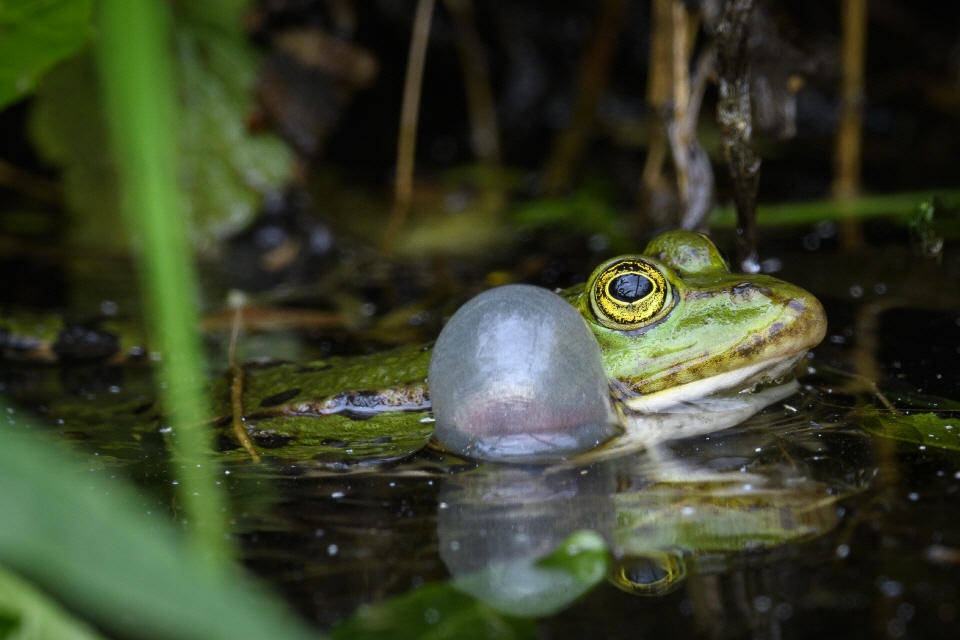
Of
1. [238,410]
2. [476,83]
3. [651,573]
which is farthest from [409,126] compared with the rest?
[651,573]

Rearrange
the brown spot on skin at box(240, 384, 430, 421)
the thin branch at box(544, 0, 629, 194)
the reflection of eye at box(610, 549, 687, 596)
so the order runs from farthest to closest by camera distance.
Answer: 1. the thin branch at box(544, 0, 629, 194)
2. the brown spot on skin at box(240, 384, 430, 421)
3. the reflection of eye at box(610, 549, 687, 596)

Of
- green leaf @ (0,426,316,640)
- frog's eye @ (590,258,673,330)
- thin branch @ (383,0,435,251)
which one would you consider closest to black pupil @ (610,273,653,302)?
frog's eye @ (590,258,673,330)

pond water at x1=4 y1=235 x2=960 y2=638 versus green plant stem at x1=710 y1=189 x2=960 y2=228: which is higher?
green plant stem at x1=710 y1=189 x2=960 y2=228

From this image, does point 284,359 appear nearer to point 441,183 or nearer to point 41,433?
point 41,433

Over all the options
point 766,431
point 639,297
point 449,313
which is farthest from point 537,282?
point 766,431

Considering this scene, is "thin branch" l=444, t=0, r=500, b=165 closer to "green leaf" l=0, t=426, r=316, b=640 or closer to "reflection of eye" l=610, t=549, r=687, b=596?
"reflection of eye" l=610, t=549, r=687, b=596

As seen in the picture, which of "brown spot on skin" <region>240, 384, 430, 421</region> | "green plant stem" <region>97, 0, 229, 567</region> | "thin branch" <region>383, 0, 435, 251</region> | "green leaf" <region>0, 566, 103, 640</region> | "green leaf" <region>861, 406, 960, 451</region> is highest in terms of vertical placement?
"thin branch" <region>383, 0, 435, 251</region>

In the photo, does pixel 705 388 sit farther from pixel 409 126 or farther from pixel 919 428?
pixel 409 126
